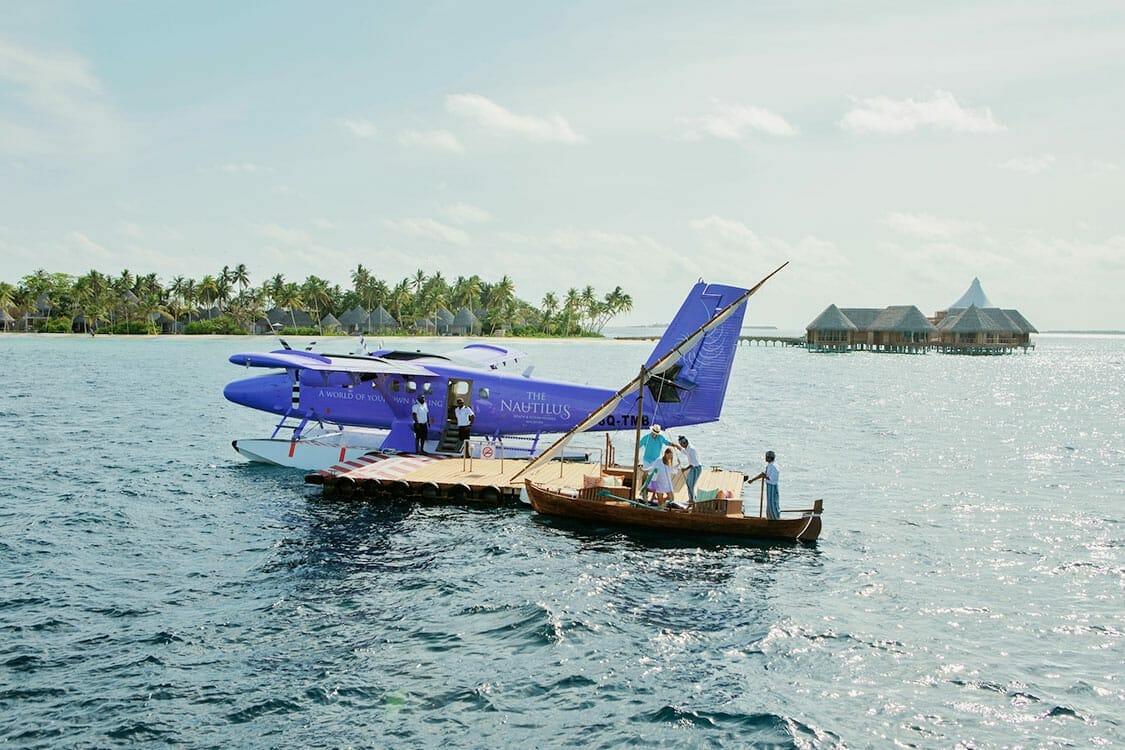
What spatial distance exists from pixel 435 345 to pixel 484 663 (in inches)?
5213

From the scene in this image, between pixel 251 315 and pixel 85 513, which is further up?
pixel 251 315

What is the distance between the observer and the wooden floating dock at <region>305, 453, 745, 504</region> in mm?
23781

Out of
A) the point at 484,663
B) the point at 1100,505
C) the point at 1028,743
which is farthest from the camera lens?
the point at 1100,505

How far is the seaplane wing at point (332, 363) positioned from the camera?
86.3 ft

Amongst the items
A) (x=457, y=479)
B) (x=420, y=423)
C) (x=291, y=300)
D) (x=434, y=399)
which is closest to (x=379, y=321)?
(x=291, y=300)

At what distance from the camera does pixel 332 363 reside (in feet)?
90.9

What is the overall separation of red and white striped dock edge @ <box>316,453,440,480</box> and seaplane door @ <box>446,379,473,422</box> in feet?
6.15

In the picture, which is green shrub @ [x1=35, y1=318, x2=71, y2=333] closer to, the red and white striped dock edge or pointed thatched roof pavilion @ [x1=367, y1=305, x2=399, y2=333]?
pointed thatched roof pavilion @ [x1=367, y1=305, x2=399, y2=333]

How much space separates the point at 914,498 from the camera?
28344mm

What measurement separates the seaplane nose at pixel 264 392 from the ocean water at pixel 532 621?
2.68m

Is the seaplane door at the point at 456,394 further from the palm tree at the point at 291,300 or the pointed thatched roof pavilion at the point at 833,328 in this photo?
the palm tree at the point at 291,300

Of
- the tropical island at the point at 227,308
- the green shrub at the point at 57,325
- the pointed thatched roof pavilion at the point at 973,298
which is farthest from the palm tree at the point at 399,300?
the pointed thatched roof pavilion at the point at 973,298

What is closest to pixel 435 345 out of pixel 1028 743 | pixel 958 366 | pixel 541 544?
pixel 958 366

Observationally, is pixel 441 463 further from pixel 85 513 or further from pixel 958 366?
pixel 958 366
